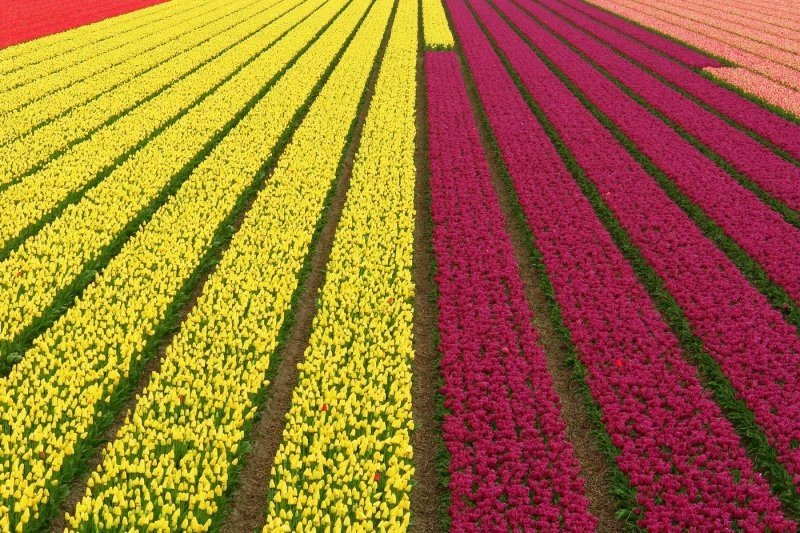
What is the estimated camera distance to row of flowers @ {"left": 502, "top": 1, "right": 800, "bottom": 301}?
1259cm

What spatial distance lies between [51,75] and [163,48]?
6536 millimetres

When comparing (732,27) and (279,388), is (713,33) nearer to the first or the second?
(732,27)

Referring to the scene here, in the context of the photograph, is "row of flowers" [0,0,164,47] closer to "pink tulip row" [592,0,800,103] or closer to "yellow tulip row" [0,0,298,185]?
"yellow tulip row" [0,0,298,185]

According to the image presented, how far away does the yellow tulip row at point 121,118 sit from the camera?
52.4ft

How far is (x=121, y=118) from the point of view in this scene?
63.9 ft

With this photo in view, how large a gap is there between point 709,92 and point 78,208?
77.8 ft

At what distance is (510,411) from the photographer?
26.9 feet

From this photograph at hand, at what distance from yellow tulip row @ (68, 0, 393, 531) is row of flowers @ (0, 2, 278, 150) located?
8181 mm

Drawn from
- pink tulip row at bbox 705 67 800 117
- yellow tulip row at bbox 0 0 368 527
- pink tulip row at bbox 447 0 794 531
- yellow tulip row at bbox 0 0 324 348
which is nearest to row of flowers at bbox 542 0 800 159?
pink tulip row at bbox 705 67 800 117

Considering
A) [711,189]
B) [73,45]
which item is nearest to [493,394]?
[711,189]

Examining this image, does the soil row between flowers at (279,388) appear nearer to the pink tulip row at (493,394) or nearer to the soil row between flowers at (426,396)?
the soil row between flowers at (426,396)

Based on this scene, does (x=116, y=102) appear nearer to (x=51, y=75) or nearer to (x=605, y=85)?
(x=51, y=75)

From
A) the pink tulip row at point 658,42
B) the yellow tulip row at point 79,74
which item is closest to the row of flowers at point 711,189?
the pink tulip row at point 658,42

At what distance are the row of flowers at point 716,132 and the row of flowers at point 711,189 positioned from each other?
24.8 inches
